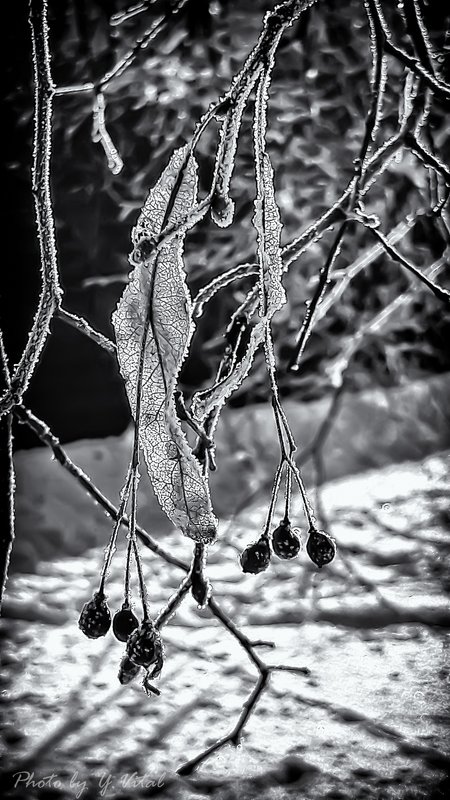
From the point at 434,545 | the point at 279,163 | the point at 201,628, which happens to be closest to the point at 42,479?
the point at 201,628

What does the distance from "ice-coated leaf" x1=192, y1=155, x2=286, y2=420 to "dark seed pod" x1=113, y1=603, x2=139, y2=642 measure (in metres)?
0.09

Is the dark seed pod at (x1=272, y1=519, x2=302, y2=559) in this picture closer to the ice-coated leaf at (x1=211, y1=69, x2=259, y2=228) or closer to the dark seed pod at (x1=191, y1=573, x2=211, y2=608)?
the dark seed pod at (x1=191, y1=573, x2=211, y2=608)

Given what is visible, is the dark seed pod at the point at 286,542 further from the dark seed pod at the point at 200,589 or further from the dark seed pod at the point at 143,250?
the dark seed pod at the point at 143,250

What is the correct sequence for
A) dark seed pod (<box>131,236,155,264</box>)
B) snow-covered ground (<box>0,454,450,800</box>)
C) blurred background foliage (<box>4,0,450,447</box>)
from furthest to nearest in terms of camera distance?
blurred background foliage (<box>4,0,450,447</box>) < snow-covered ground (<box>0,454,450,800</box>) < dark seed pod (<box>131,236,155,264</box>)

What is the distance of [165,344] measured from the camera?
0.81 feet

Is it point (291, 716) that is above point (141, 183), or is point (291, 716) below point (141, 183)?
below

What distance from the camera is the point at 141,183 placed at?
4.17 ft

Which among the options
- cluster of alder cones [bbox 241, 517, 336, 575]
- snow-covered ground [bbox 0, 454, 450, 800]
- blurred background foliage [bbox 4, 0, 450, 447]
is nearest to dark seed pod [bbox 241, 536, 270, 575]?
cluster of alder cones [bbox 241, 517, 336, 575]

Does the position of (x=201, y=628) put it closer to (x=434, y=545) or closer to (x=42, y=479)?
(x=434, y=545)

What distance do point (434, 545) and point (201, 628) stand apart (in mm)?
341

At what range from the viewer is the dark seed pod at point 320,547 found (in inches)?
12.4

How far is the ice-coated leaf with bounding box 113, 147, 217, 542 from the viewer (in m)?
0.24

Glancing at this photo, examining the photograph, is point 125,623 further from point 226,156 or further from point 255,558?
point 226,156

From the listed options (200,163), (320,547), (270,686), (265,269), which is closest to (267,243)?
(265,269)
